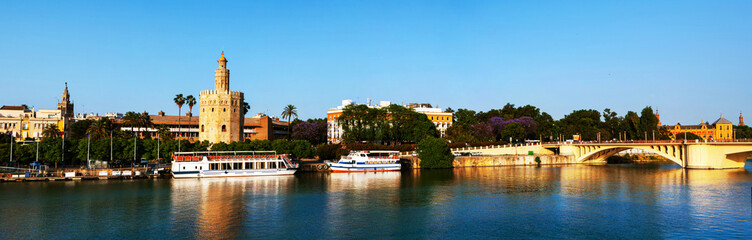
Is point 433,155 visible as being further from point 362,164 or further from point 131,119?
point 131,119

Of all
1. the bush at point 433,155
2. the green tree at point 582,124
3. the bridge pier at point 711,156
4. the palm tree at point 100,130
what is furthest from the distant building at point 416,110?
the bridge pier at point 711,156

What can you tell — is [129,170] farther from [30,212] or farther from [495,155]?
[495,155]

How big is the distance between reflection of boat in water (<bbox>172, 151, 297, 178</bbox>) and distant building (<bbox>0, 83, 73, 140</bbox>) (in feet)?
210

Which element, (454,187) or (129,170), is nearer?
(454,187)

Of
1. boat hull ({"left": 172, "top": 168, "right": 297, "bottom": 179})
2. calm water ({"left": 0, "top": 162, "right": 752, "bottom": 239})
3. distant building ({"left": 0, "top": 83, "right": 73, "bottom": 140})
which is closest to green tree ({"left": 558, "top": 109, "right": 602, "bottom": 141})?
calm water ({"left": 0, "top": 162, "right": 752, "bottom": 239})

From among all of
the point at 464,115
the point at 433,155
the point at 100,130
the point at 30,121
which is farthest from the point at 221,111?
the point at 464,115

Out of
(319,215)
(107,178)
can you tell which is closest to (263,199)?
(319,215)

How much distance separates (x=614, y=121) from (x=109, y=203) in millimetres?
117089

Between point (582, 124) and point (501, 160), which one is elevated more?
point (582, 124)

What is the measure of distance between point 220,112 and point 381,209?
2384 inches

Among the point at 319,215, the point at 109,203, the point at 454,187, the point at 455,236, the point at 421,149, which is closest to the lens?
the point at 455,236

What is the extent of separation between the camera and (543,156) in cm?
9850

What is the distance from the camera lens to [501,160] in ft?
314

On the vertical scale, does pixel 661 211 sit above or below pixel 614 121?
below
